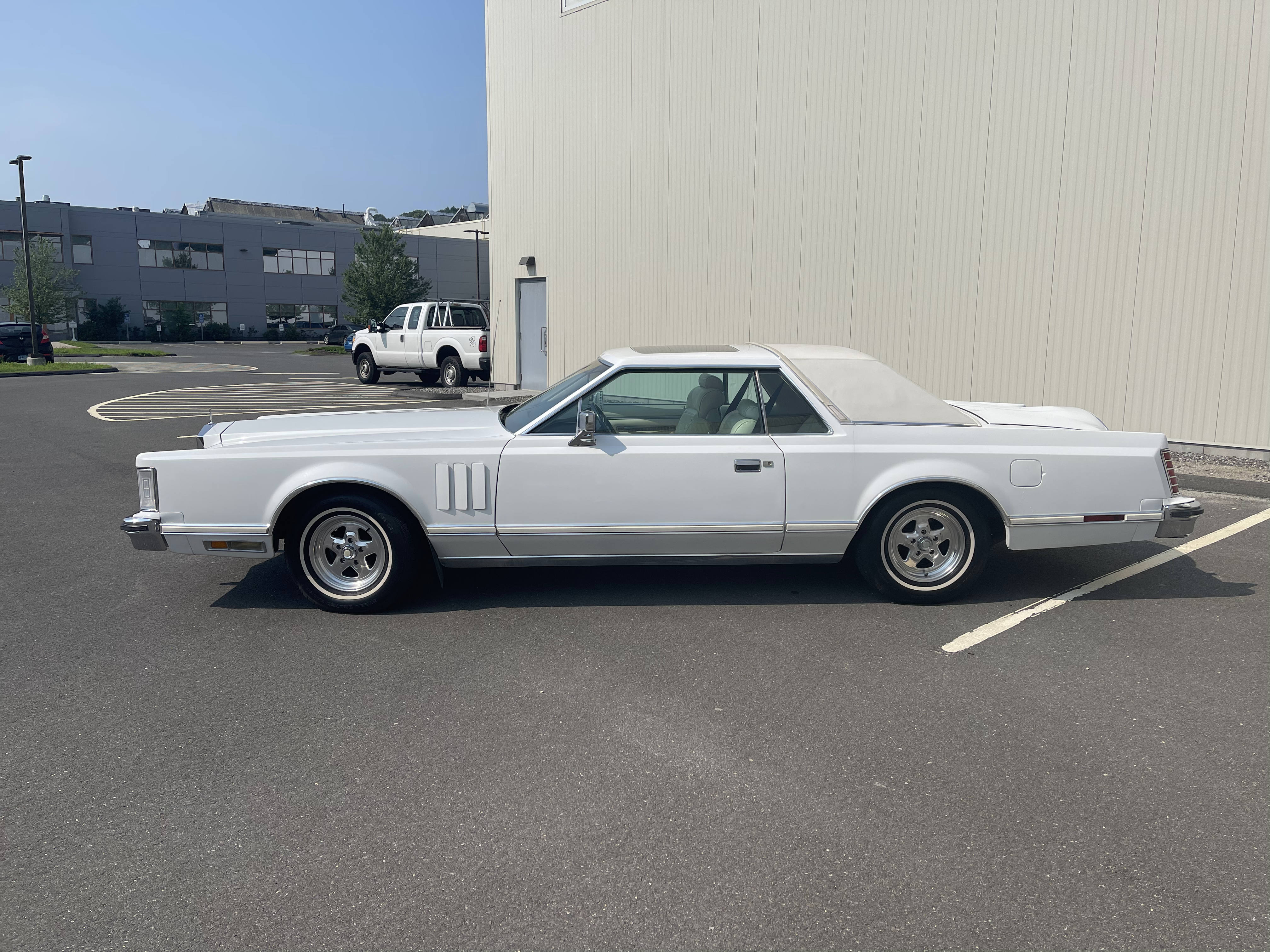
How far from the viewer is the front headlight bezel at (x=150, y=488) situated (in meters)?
5.07

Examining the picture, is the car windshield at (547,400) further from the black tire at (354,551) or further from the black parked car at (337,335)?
the black parked car at (337,335)

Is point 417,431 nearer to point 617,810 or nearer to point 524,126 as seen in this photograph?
point 617,810

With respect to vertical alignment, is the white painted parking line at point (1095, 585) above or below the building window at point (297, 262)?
below

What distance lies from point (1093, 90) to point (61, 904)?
12.3 metres

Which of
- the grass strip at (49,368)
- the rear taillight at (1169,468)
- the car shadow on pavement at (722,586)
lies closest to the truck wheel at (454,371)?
the grass strip at (49,368)

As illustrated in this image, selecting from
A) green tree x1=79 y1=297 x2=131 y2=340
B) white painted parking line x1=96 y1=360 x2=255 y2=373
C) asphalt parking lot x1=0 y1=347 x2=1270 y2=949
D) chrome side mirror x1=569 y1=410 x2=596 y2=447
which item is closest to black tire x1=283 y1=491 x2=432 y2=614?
asphalt parking lot x1=0 y1=347 x2=1270 y2=949

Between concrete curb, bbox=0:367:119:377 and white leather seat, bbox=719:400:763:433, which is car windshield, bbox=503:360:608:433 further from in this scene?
concrete curb, bbox=0:367:119:377

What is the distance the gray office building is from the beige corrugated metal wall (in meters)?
37.6

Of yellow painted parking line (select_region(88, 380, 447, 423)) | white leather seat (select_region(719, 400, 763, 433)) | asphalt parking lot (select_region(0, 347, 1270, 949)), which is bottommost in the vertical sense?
asphalt parking lot (select_region(0, 347, 1270, 949))

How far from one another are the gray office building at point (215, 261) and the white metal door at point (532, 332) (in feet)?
111

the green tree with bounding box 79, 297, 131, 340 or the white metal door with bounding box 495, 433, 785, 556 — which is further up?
the green tree with bounding box 79, 297, 131, 340

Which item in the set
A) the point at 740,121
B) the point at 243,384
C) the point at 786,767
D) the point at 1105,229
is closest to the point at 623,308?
the point at 740,121

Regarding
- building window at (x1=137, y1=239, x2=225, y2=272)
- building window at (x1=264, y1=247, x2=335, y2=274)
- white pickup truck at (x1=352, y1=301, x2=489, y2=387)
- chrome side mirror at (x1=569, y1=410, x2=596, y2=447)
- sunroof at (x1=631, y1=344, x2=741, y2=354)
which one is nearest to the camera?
chrome side mirror at (x1=569, y1=410, x2=596, y2=447)

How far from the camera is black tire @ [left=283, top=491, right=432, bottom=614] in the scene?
507 centimetres
